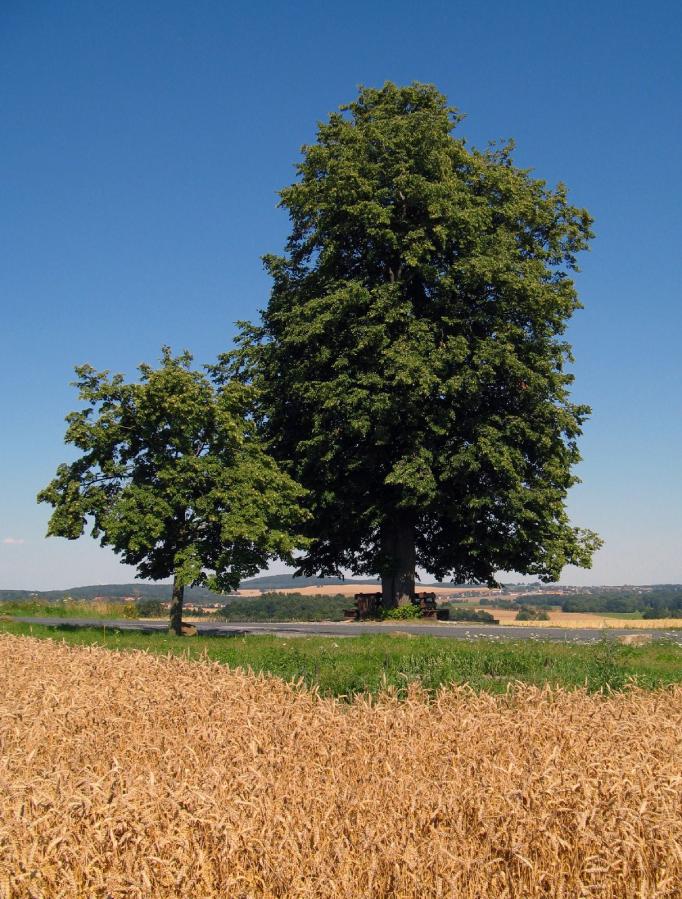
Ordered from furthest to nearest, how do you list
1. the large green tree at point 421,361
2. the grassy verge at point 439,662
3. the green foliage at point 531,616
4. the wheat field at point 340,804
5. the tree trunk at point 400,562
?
the green foliage at point 531,616, the tree trunk at point 400,562, the large green tree at point 421,361, the grassy verge at point 439,662, the wheat field at point 340,804

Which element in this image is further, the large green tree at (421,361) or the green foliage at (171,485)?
the large green tree at (421,361)

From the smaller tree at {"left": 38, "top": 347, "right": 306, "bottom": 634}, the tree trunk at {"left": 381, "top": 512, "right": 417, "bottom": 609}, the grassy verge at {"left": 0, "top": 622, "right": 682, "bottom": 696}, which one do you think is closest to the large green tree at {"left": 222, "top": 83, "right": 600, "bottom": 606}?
the tree trunk at {"left": 381, "top": 512, "right": 417, "bottom": 609}

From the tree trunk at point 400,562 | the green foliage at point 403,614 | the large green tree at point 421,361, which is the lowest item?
the green foliage at point 403,614

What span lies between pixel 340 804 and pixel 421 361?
76.6 feet

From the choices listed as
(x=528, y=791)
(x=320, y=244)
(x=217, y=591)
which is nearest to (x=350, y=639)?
(x=217, y=591)

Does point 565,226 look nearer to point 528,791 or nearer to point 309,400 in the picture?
point 309,400

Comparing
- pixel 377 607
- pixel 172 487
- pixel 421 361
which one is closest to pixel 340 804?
pixel 172 487

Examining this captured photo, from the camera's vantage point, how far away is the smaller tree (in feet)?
74.5

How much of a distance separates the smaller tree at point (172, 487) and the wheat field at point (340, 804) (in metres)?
14.2

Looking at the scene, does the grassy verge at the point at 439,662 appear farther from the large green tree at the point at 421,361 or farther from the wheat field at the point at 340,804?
the large green tree at the point at 421,361

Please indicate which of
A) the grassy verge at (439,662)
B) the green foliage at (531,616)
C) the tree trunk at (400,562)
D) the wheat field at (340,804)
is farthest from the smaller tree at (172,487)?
the green foliage at (531,616)

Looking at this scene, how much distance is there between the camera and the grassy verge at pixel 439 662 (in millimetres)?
12570

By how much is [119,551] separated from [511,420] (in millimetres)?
14526

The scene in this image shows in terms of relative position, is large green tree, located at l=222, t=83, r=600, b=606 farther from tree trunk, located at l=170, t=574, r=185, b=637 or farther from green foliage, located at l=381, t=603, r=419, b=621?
tree trunk, located at l=170, t=574, r=185, b=637
